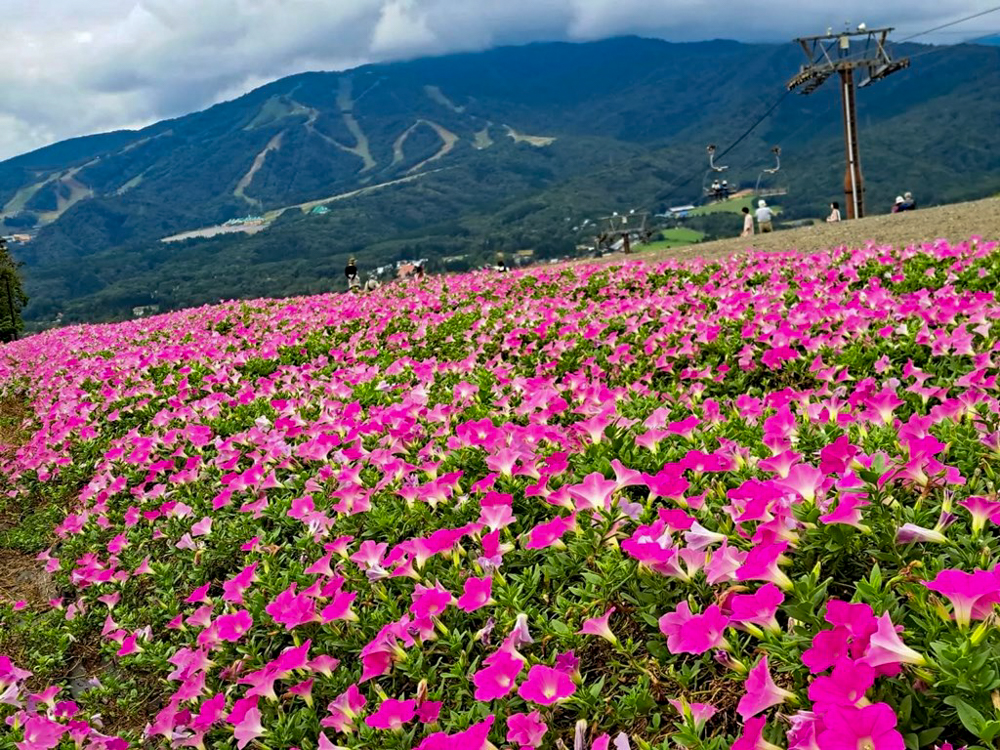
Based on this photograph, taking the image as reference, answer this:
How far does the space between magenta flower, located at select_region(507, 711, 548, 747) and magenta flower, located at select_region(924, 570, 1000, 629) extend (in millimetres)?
1215

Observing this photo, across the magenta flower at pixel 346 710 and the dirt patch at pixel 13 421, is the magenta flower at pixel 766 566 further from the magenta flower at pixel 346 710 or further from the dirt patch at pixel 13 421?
the dirt patch at pixel 13 421

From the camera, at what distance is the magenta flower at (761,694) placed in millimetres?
2014

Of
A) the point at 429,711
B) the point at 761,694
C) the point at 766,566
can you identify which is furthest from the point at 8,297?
the point at 761,694

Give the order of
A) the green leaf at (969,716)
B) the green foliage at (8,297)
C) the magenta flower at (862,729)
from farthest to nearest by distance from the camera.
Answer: the green foliage at (8,297)
the green leaf at (969,716)
the magenta flower at (862,729)

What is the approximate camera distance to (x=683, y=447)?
156 inches

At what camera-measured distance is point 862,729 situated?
1645mm

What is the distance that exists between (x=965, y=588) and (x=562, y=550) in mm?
1663

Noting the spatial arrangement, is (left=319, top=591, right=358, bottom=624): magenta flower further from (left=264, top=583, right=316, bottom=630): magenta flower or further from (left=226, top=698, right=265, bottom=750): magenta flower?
(left=226, top=698, right=265, bottom=750): magenta flower

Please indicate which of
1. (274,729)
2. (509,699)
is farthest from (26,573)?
(509,699)

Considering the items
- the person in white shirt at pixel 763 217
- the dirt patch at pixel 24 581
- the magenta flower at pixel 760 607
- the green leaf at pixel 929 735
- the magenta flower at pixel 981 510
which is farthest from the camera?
the person in white shirt at pixel 763 217

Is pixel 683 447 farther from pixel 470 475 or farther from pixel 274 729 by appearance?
pixel 274 729

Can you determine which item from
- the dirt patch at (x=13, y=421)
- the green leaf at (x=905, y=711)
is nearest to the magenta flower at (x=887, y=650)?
the green leaf at (x=905, y=711)

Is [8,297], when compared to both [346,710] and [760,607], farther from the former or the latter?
[760,607]

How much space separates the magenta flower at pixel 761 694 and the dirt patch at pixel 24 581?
5540mm
